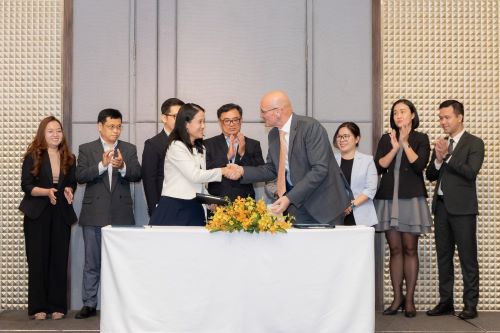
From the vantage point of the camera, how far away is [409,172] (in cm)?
557

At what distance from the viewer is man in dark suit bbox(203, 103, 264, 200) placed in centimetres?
548

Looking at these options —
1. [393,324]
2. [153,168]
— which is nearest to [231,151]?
[153,168]

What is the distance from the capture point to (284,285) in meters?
3.94

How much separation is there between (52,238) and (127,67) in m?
1.71

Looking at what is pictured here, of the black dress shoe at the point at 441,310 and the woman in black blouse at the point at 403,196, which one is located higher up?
the woman in black blouse at the point at 403,196

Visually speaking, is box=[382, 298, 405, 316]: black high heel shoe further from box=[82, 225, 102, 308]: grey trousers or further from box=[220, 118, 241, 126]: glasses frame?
box=[82, 225, 102, 308]: grey trousers

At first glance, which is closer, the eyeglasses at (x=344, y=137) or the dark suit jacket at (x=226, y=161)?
the dark suit jacket at (x=226, y=161)

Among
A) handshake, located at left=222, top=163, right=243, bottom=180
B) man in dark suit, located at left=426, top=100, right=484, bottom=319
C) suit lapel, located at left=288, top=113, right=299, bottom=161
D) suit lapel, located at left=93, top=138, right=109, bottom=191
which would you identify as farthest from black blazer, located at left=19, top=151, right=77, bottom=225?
man in dark suit, located at left=426, top=100, right=484, bottom=319

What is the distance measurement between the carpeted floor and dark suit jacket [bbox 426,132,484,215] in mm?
910

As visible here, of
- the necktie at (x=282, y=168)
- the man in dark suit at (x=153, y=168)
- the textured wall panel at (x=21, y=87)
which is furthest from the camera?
the textured wall panel at (x=21, y=87)

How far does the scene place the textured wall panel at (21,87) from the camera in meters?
6.18

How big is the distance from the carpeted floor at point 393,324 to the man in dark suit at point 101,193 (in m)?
0.30

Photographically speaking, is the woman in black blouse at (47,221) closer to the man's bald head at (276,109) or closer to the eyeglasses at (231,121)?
the eyeglasses at (231,121)

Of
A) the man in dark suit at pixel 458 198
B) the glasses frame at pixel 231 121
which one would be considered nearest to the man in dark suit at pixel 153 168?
the glasses frame at pixel 231 121
